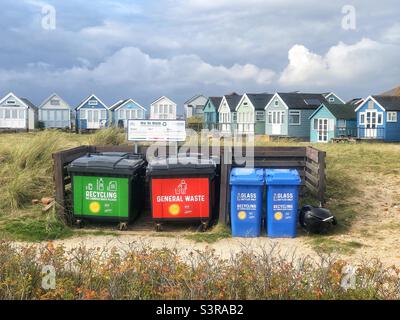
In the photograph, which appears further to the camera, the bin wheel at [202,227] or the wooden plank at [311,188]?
the wooden plank at [311,188]

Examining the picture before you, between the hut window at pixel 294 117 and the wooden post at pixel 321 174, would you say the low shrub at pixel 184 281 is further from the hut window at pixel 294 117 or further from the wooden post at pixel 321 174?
the hut window at pixel 294 117

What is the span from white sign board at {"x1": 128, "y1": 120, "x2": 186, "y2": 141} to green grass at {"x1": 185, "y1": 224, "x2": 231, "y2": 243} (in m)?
2.38

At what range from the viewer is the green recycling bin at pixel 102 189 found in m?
8.23

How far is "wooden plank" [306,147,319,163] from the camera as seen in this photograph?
8.89 m

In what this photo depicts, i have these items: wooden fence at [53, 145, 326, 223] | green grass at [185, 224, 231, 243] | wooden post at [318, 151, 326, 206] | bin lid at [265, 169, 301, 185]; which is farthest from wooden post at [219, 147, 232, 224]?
wooden post at [318, 151, 326, 206]

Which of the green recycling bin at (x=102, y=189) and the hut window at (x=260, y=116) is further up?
the hut window at (x=260, y=116)

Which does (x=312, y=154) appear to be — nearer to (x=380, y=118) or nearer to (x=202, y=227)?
(x=202, y=227)

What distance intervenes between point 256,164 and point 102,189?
285cm

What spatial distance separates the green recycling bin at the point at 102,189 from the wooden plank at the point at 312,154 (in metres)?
3.22

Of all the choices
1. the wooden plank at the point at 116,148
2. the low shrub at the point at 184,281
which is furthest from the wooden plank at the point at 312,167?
the low shrub at the point at 184,281

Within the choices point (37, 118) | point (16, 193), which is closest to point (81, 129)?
point (37, 118)

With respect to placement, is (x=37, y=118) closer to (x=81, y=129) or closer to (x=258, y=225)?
(x=81, y=129)
